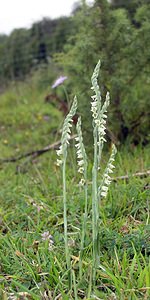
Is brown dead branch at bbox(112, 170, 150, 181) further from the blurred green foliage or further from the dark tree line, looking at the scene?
the dark tree line

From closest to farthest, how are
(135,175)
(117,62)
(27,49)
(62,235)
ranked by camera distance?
(62,235) < (135,175) < (117,62) < (27,49)

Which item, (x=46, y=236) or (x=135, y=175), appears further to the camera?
(x=135, y=175)

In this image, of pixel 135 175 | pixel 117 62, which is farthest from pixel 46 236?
pixel 117 62

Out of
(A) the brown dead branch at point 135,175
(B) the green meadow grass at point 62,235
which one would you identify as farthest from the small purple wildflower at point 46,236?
(A) the brown dead branch at point 135,175

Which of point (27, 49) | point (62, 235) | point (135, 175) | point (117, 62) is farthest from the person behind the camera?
point (27, 49)

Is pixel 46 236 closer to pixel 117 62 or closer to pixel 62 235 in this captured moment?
pixel 62 235

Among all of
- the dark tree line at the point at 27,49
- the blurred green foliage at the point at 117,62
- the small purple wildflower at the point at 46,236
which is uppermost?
the dark tree line at the point at 27,49

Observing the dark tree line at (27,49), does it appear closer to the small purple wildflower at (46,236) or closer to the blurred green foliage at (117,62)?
the blurred green foliage at (117,62)

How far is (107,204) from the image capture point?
1.65 metres

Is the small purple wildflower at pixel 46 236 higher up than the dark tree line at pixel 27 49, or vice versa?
the dark tree line at pixel 27 49

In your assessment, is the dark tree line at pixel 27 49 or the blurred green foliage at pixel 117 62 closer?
the blurred green foliage at pixel 117 62

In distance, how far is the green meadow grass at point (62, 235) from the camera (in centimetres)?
111

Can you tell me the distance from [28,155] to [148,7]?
3.87 feet

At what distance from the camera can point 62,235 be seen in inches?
55.5
